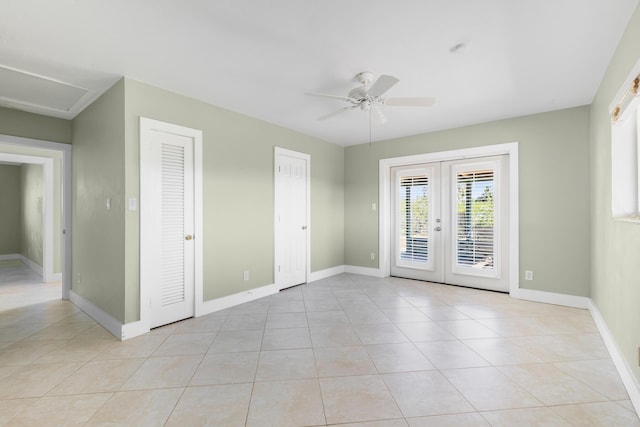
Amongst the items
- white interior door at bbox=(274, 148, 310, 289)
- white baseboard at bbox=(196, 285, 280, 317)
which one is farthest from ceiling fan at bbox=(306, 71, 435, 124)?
white baseboard at bbox=(196, 285, 280, 317)

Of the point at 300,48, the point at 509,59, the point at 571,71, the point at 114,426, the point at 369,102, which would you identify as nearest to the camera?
the point at 114,426

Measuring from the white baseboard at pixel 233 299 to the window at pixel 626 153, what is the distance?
3871 mm

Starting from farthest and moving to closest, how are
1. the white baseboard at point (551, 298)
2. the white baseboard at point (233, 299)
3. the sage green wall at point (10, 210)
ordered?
1. the sage green wall at point (10, 210)
2. the white baseboard at point (551, 298)
3. the white baseboard at point (233, 299)

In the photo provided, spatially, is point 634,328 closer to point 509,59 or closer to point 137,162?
point 509,59

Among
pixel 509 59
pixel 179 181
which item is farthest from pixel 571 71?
pixel 179 181

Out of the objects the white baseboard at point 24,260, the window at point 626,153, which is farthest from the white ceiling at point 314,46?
the white baseboard at point 24,260

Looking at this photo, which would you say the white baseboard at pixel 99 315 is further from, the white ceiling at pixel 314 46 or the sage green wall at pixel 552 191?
the sage green wall at pixel 552 191

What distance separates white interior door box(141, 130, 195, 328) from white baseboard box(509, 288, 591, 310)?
439 centimetres

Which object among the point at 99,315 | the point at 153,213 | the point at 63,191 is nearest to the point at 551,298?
Result: the point at 153,213

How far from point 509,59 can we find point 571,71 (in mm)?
772

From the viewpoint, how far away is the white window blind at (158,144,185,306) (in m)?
3.20

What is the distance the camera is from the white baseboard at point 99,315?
9.57 feet

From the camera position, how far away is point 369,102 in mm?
2996

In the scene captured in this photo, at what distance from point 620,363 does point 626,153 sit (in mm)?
1604
